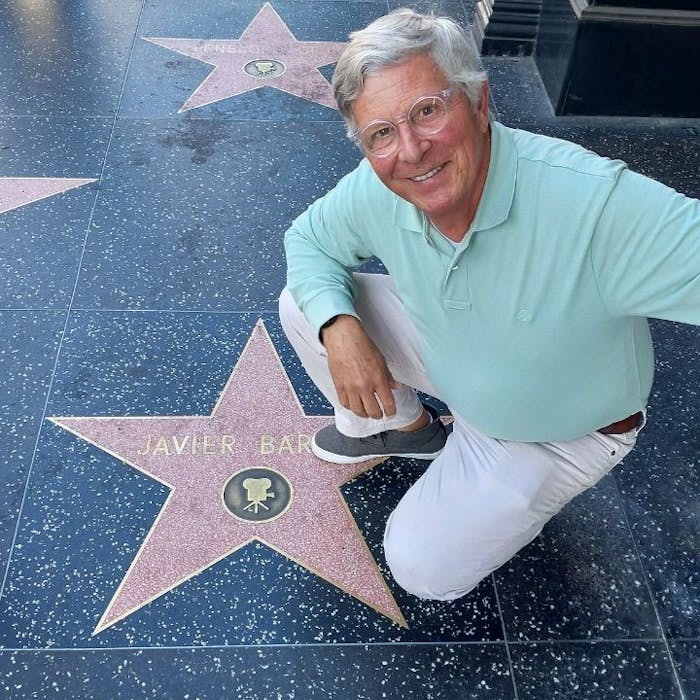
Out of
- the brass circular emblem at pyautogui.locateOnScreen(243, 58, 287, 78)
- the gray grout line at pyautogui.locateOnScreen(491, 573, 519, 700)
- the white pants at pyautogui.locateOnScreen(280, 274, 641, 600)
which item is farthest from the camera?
the brass circular emblem at pyautogui.locateOnScreen(243, 58, 287, 78)

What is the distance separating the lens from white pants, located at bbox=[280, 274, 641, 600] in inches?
65.6

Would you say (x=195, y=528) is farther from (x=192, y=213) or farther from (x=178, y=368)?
(x=192, y=213)

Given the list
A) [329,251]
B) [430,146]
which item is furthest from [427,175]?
[329,251]

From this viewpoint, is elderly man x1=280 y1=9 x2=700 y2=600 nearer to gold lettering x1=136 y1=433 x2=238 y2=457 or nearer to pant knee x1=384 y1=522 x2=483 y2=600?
pant knee x1=384 y1=522 x2=483 y2=600

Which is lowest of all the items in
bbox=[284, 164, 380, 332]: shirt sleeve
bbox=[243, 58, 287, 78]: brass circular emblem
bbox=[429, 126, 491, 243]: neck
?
bbox=[243, 58, 287, 78]: brass circular emblem

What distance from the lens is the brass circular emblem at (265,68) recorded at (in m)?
3.72

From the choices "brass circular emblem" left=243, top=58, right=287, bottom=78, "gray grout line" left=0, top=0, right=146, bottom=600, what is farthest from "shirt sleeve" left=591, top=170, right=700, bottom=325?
"brass circular emblem" left=243, top=58, right=287, bottom=78

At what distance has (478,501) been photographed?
1.68m

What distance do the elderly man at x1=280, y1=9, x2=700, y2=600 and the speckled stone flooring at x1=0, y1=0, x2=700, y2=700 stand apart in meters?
0.22

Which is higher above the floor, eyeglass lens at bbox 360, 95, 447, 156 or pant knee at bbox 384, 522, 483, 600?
eyeglass lens at bbox 360, 95, 447, 156

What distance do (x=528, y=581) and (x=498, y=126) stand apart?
1.09 m

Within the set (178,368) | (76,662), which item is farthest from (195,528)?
(178,368)

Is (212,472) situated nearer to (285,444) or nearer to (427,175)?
(285,444)

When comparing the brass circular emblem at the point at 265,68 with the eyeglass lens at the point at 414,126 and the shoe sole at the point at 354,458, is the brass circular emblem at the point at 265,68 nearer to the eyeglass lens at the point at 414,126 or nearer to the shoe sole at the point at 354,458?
the shoe sole at the point at 354,458
